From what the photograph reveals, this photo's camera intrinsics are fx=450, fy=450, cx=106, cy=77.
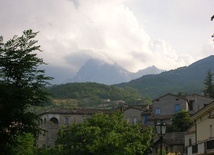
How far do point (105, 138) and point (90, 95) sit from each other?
10655 cm

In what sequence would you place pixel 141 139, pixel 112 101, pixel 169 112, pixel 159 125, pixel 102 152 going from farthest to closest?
pixel 112 101, pixel 169 112, pixel 141 139, pixel 102 152, pixel 159 125

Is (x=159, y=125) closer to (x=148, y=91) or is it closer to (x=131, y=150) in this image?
(x=131, y=150)

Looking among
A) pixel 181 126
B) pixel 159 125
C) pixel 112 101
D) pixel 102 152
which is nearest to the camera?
pixel 159 125

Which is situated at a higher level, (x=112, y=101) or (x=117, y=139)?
(x=112, y=101)

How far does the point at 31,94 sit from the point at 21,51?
1729mm

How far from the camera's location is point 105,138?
46719mm

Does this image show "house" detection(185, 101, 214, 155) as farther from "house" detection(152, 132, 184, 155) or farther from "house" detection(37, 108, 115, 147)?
"house" detection(37, 108, 115, 147)

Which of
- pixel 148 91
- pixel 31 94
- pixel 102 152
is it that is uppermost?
pixel 148 91

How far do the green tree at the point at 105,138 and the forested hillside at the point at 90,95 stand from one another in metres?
87.1

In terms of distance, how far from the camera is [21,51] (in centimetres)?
1758

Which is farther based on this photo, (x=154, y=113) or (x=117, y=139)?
(x=154, y=113)

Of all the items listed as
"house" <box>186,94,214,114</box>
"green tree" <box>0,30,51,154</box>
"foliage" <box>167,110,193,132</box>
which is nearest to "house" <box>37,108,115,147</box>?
"house" <box>186,94,214,114</box>

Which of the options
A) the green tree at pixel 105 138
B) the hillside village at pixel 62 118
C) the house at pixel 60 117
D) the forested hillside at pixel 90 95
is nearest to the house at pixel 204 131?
the hillside village at pixel 62 118

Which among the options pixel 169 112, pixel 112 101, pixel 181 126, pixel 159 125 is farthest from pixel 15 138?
pixel 112 101
